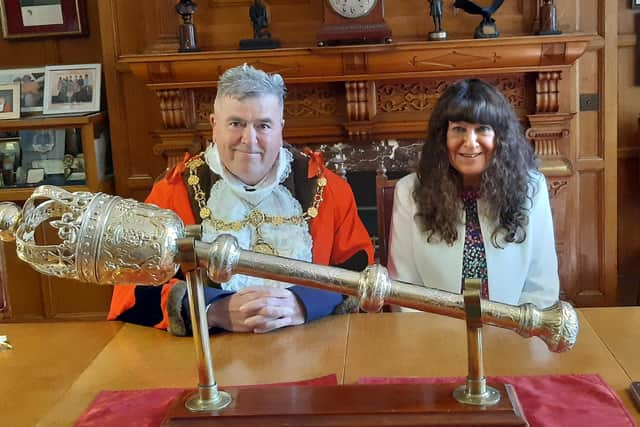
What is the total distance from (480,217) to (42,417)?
47.2 inches

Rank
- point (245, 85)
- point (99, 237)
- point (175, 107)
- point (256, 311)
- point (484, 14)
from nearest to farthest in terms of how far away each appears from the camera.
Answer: point (99, 237), point (256, 311), point (245, 85), point (484, 14), point (175, 107)

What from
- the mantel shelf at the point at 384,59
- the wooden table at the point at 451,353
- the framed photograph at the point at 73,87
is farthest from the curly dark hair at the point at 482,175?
the framed photograph at the point at 73,87

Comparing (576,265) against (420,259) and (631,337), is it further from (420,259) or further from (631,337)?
(631,337)

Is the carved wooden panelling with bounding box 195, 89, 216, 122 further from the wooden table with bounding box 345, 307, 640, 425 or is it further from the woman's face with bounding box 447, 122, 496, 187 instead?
the wooden table with bounding box 345, 307, 640, 425

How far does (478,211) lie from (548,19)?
1.19 metres

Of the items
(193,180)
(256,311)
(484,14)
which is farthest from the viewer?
(484,14)

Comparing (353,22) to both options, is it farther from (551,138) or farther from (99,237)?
(99,237)

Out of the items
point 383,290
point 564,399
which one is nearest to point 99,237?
point 383,290

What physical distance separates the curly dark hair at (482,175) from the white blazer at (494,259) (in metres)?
0.02

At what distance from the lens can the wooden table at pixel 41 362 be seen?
127 centimetres

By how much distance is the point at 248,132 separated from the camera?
185cm

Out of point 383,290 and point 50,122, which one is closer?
point 383,290

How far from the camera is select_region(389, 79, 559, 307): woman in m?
1.97

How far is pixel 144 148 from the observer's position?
10.7ft
